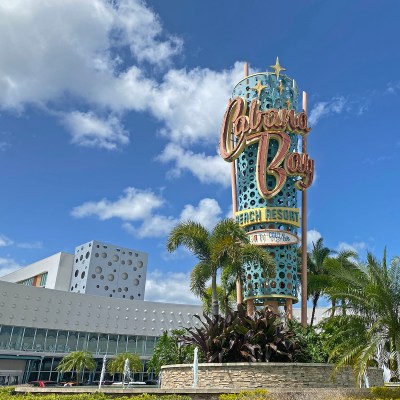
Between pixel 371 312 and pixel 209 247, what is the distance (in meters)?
11.4

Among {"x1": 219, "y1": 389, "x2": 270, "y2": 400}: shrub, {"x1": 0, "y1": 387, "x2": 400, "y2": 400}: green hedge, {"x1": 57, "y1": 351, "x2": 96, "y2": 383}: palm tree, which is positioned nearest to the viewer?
{"x1": 0, "y1": 387, "x2": 400, "y2": 400}: green hedge

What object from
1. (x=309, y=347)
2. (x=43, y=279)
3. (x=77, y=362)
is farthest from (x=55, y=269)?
(x=309, y=347)

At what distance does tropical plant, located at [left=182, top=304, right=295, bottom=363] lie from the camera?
70.9 ft

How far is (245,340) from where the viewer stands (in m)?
22.1

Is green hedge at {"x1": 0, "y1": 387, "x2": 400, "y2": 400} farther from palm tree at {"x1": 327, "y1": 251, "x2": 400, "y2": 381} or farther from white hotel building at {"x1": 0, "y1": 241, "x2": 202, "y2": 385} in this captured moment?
white hotel building at {"x1": 0, "y1": 241, "x2": 202, "y2": 385}

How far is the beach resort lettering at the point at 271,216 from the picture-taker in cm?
3509

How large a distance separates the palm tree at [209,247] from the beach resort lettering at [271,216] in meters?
7.13

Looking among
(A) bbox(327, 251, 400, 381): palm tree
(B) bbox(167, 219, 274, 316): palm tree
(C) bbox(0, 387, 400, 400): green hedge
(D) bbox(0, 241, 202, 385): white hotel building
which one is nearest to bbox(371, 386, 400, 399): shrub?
(C) bbox(0, 387, 400, 400): green hedge

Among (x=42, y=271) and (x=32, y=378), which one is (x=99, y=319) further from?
(x=42, y=271)

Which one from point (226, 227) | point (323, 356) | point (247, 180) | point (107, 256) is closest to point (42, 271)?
point (107, 256)

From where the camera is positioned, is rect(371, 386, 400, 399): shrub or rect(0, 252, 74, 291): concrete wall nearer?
rect(371, 386, 400, 399): shrub

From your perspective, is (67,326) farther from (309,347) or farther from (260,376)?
(260,376)

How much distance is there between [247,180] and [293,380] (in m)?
19.7

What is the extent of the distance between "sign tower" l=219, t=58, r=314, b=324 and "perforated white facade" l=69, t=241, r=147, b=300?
175 feet
